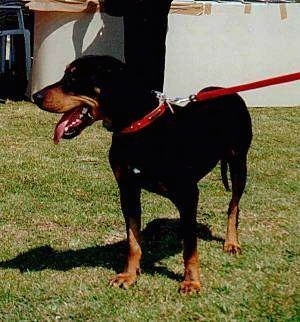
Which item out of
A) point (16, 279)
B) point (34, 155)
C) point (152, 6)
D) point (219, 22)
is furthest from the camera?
point (219, 22)

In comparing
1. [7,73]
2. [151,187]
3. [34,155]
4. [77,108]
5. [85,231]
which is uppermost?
[77,108]

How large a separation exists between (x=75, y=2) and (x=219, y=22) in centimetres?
267

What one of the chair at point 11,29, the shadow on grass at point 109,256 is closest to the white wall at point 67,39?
the chair at point 11,29

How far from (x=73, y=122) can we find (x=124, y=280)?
3.64 feet

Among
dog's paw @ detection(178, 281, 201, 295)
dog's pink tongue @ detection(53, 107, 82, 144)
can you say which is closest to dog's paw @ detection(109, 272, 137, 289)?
dog's paw @ detection(178, 281, 201, 295)

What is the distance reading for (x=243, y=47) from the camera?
499 inches

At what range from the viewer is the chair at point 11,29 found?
1334cm

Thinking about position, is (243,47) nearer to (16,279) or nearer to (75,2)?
(75,2)

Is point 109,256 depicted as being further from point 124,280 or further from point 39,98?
point 39,98

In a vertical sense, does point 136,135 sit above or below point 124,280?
above

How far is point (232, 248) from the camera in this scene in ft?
16.5

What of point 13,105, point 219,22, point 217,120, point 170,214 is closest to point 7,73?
point 13,105

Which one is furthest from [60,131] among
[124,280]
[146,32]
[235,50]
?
[235,50]

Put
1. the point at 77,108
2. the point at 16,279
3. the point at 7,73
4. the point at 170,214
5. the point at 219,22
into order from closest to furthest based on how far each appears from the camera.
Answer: the point at 77,108 < the point at 16,279 < the point at 170,214 < the point at 219,22 < the point at 7,73
